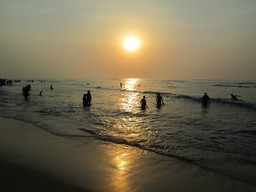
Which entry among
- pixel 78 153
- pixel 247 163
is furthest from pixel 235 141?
pixel 78 153

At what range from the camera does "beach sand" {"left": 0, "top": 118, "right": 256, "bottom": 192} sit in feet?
23.2

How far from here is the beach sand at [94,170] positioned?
23.2 feet

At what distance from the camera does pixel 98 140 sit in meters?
13.2

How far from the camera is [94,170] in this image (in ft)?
27.3

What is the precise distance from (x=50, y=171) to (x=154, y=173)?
10.6ft

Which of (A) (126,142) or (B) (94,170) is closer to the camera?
(B) (94,170)

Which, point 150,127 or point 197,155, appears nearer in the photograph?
point 197,155

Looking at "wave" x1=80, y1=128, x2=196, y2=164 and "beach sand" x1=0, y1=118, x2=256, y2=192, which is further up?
"beach sand" x1=0, y1=118, x2=256, y2=192

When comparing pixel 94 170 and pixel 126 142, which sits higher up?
pixel 94 170

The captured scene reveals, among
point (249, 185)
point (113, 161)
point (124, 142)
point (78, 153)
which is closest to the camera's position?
point (249, 185)

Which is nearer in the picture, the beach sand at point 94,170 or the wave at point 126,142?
the beach sand at point 94,170

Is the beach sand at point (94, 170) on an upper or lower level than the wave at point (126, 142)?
upper

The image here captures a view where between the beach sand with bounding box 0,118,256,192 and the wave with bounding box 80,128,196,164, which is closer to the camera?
the beach sand with bounding box 0,118,256,192

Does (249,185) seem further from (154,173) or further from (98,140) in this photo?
(98,140)
